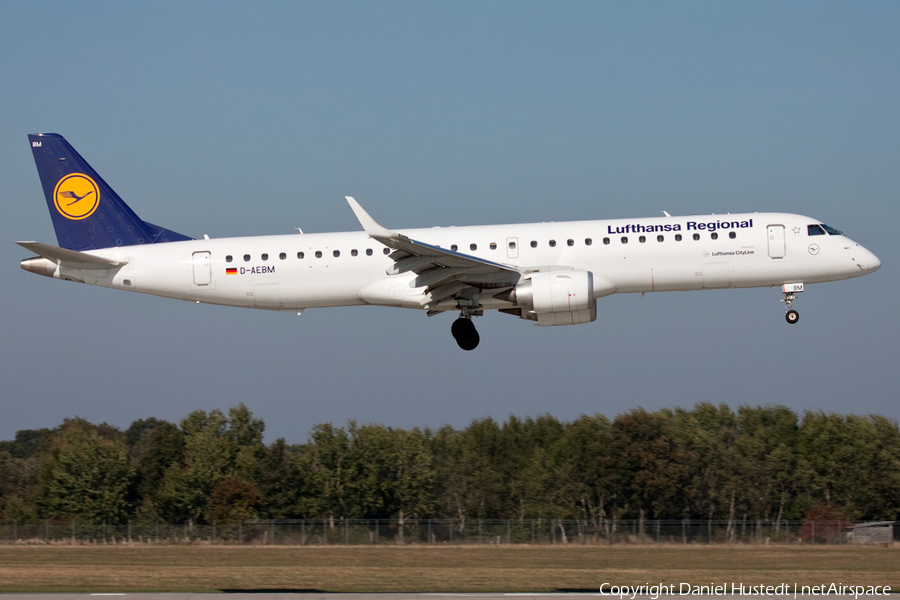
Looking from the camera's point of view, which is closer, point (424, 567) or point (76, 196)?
point (424, 567)

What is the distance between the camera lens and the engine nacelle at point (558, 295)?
3105 centimetres

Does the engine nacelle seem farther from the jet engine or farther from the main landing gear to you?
the main landing gear

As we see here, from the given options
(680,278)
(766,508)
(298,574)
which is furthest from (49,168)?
(766,508)

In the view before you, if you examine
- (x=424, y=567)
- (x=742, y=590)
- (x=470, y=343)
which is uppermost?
(x=470, y=343)

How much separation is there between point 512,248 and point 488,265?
2029 millimetres

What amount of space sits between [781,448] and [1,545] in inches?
2018

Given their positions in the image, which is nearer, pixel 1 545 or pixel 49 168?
pixel 49 168

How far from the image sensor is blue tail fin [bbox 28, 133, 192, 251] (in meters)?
35.9

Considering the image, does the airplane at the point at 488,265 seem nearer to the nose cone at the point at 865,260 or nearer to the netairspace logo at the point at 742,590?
the nose cone at the point at 865,260

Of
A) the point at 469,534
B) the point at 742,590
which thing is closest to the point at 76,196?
the point at 469,534

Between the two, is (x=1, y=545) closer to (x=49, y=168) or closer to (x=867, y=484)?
(x=49, y=168)

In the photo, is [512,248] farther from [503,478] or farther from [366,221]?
[503,478]

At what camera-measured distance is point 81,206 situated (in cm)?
3653

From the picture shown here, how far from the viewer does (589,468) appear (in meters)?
67.7
